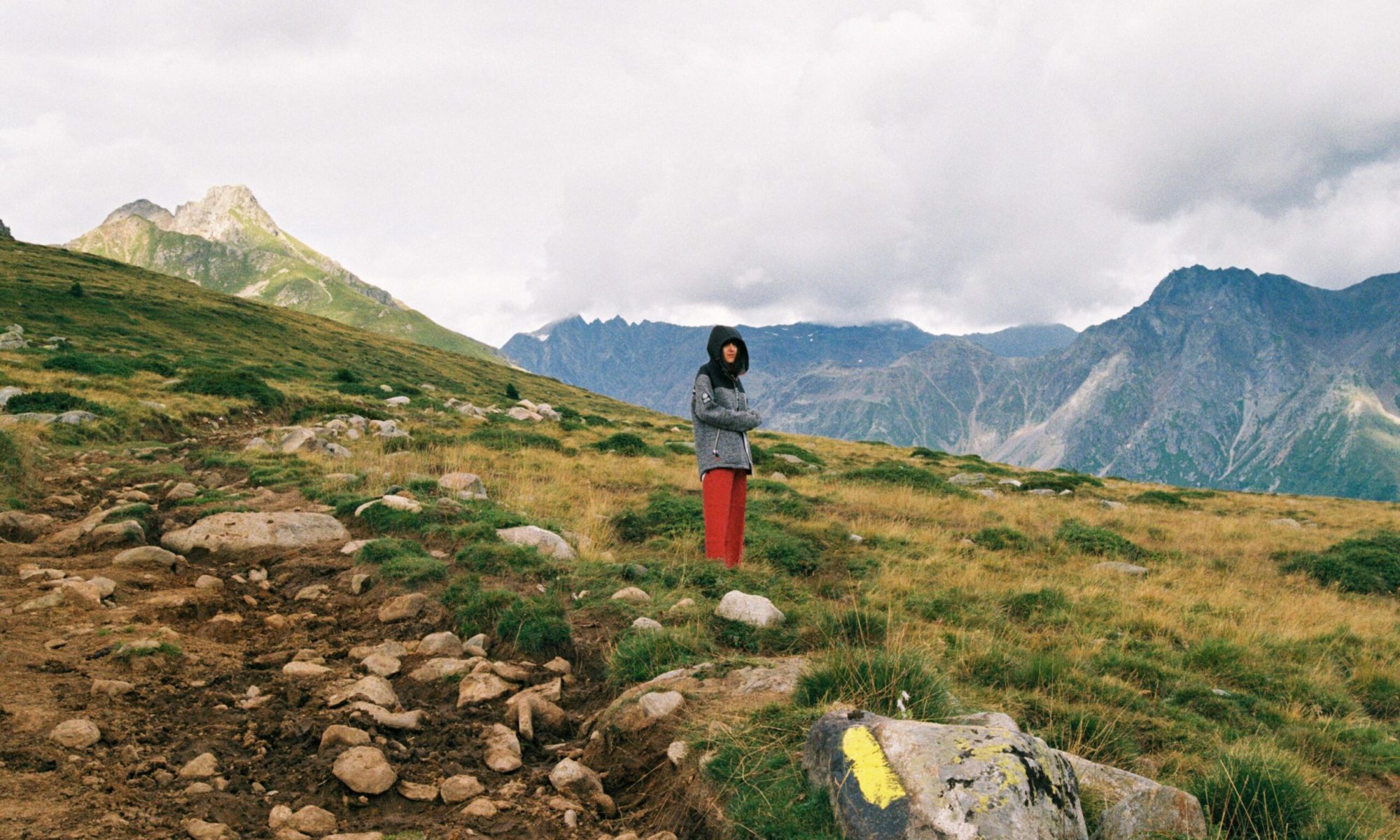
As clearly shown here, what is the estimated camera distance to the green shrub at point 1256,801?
3.59 m

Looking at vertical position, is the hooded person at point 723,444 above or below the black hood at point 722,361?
below

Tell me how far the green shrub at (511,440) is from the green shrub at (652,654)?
12585 millimetres

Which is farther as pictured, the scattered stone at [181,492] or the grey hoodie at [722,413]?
the scattered stone at [181,492]

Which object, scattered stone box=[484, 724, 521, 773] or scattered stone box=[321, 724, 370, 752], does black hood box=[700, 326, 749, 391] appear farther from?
scattered stone box=[321, 724, 370, 752]

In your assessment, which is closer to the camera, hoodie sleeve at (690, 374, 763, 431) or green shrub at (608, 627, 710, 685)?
green shrub at (608, 627, 710, 685)

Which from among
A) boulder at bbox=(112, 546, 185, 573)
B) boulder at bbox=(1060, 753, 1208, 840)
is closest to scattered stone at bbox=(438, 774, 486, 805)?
boulder at bbox=(1060, 753, 1208, 840)

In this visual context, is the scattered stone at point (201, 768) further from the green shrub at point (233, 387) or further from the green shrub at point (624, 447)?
the green shrub at point (233, 387)

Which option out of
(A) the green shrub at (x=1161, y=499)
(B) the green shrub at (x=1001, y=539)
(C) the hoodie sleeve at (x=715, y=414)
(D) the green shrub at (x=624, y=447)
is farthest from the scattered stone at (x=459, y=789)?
(A) the green shrub at (x=1161, y=499)

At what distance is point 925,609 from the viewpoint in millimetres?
8172

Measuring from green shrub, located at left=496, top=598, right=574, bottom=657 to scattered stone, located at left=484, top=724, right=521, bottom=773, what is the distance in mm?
1288

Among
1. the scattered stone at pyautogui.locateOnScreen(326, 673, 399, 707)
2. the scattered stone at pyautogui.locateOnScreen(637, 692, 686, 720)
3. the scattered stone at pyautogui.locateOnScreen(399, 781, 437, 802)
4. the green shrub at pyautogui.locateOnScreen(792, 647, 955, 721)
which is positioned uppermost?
the green shrub at pyautogui.locateOnScreen(792, 647, 955, 721)

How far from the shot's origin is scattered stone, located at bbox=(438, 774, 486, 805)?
4.17m

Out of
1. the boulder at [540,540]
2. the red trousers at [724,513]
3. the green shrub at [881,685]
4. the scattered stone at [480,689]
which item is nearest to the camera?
the green shrub at [881,685]

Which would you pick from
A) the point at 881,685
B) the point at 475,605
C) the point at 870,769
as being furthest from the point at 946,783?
the point at 475,605
